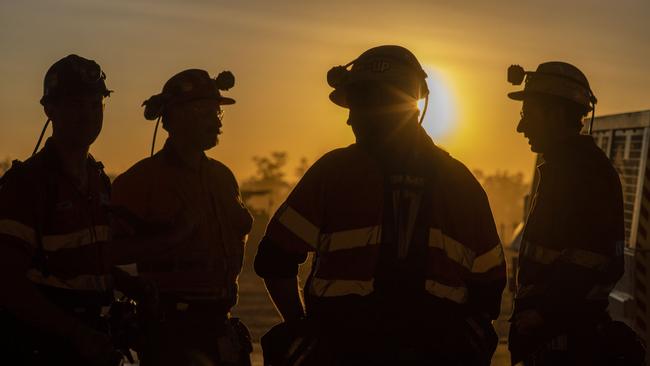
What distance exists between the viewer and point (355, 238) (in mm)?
4477

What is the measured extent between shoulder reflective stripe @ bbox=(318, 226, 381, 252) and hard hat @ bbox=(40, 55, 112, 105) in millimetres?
1586

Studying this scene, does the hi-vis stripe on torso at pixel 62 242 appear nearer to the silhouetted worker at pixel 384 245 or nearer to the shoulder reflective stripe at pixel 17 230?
the shoulder reflective stripe at pixel 17 230

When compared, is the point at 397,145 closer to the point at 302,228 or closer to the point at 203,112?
the point at 302,228

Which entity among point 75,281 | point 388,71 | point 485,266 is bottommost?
point 75,281

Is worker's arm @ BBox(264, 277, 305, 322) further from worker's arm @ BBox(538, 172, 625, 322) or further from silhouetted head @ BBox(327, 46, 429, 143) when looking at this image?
worker's arm @ BBox(538, 172, 625, 322)

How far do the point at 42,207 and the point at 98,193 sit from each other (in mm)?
476

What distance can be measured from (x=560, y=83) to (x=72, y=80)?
9.84 feet

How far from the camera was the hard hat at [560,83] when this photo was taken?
6.61m

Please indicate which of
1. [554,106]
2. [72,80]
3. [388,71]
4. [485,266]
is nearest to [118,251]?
[72,80]

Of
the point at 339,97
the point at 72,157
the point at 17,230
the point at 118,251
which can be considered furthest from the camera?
the point at 118,251

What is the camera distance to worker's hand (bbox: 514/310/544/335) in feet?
20.6

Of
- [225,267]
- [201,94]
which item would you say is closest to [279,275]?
[225,267]

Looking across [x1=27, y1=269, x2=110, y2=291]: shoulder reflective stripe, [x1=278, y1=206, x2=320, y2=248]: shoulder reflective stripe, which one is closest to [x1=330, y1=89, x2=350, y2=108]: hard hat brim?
[x1=278, y1=206, x2=320, y2=248]: shoulder reflective stripe

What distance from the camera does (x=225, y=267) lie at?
661 centimetres
